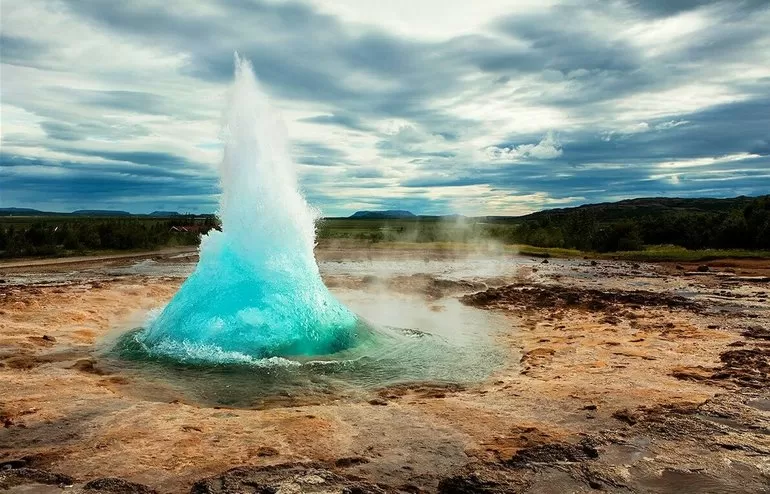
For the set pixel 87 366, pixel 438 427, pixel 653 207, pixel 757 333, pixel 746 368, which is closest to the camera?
pixel 438 427

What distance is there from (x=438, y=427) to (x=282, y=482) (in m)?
1.66

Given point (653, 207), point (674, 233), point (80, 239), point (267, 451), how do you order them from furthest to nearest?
1. point (653, 207)
2. point (674, 233)
3. point (80, 239)
4. point (267, 451)

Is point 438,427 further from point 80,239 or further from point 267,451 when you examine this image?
point 80,239

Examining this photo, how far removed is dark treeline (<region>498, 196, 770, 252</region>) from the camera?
3239 cm

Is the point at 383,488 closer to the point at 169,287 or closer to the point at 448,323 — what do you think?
the point at 448,323

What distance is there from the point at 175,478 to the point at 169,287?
504 inches

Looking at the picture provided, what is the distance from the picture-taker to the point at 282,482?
12.5ft

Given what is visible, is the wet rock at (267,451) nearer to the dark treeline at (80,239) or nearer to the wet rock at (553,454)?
the wet rock at (553,454)

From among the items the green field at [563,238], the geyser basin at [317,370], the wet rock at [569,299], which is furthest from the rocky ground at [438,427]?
the green field at [563,238]

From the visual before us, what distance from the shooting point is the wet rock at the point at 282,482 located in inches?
146

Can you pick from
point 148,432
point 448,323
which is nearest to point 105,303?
point 448,323

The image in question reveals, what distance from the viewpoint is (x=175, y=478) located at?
152 inches

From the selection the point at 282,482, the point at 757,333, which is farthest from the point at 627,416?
the point at 757,333

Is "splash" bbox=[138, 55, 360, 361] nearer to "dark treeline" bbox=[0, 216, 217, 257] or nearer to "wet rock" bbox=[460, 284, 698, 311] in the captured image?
"wet rock" bbox=[460, 284, 698, 311]
